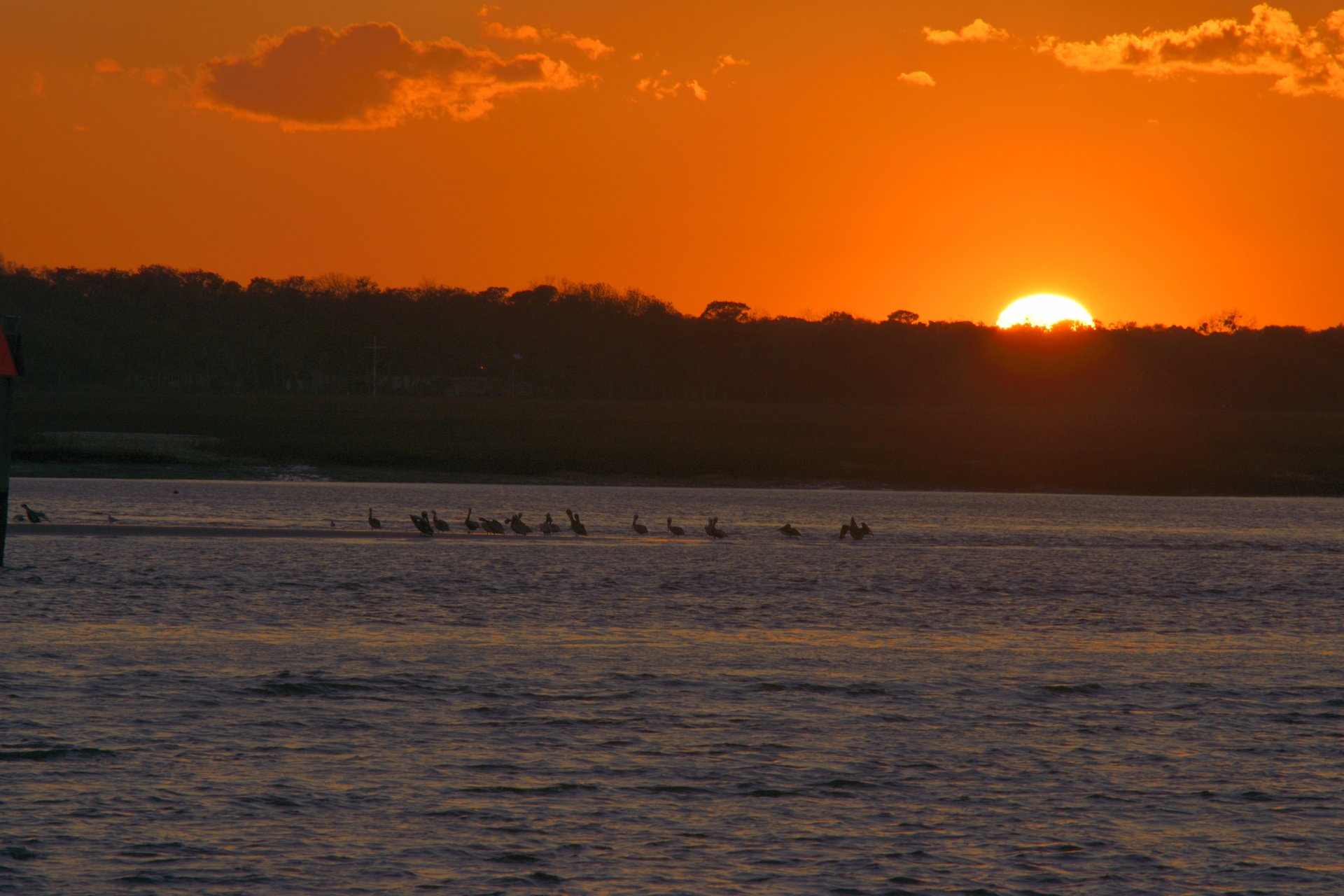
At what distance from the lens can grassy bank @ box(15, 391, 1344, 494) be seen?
70.4 m

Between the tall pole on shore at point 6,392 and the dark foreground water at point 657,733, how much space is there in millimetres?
1546

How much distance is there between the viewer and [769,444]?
79.9 metres

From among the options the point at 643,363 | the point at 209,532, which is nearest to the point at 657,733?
the point at 209,532

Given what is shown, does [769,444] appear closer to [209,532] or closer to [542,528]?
[542,528]

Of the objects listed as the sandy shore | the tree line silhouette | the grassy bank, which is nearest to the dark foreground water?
the sandy shore

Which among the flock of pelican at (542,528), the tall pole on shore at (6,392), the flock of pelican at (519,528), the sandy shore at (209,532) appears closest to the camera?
the tall pole on shore at (6,392)

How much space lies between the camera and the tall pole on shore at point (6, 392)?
27844 mm

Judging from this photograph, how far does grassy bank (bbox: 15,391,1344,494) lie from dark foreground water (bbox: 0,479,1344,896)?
4123cm

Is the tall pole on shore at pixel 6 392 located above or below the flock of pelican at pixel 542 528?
above

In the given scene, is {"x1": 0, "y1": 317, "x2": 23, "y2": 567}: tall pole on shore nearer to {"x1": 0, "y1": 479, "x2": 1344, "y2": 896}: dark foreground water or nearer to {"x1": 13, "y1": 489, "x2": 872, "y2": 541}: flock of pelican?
{"x1": 0, "y1": 479, "x2": 1344, "y2": 896}: dark foreground water

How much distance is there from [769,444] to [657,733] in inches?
2629

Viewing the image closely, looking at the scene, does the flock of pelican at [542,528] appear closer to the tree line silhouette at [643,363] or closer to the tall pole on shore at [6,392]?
the tall pole on shore at [6,392]

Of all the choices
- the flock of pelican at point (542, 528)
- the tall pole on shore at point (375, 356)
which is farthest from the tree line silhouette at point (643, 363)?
the flock of pelican at point (542, 528)

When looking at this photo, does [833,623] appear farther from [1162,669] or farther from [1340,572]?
[1340,572]
